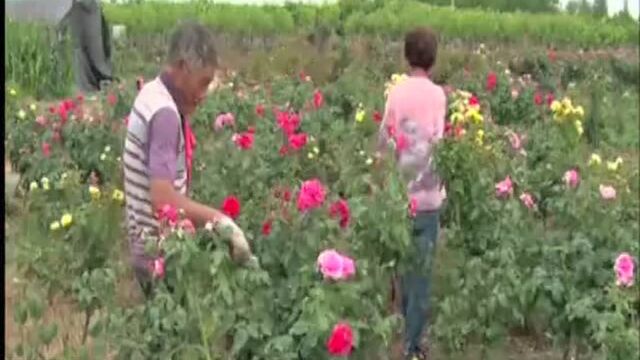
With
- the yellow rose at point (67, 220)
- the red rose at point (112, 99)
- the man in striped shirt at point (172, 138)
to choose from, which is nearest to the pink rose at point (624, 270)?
the man in striped shirt at point (172, 138)

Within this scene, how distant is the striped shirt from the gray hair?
10 centimetres

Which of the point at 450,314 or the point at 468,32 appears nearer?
the point at 450,314

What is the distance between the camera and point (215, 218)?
340 centimetres

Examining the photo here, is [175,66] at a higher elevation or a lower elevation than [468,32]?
higher

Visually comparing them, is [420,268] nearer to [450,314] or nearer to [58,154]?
[450,314]

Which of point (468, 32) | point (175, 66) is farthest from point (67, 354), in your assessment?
point (468, 32)

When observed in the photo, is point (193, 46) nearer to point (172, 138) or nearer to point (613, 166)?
point (172, 138)

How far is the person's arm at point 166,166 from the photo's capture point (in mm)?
3461

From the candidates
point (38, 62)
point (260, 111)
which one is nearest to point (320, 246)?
point (260, 111)

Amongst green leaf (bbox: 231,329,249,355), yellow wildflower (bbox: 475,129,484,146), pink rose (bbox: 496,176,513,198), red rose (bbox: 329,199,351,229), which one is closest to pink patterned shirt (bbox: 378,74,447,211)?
pink rose (bbox: 496,176,513,198)

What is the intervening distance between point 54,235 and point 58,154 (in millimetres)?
2066

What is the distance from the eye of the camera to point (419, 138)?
15.8ft

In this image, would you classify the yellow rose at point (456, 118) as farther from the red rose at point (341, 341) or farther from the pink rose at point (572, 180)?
the red rose at point (341, 341)

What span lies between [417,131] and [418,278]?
50 centimetres
